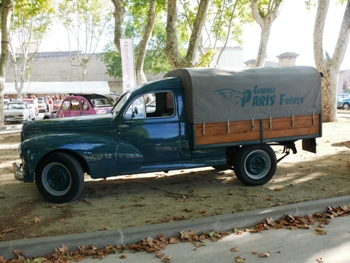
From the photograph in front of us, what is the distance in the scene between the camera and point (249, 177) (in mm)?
7414

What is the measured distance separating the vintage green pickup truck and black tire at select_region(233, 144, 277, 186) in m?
0.02

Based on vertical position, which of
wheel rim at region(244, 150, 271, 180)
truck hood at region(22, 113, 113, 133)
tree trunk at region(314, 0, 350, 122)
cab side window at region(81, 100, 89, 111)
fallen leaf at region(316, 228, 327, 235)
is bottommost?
fallen leaf at region(316, 228, 327, 235)

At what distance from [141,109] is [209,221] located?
2450 mm

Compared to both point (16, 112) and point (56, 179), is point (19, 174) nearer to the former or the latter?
point (56, 179)

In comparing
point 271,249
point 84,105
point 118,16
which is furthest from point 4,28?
point 271,249

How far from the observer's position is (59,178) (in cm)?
660

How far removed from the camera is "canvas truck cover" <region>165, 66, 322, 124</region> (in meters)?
6.98

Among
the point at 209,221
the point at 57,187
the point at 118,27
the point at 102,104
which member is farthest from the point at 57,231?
the point at 118,27

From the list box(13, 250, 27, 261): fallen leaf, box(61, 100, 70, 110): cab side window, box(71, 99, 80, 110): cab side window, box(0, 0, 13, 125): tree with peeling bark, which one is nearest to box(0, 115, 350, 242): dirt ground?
box(13, 250, 27, 261): fallen leaf

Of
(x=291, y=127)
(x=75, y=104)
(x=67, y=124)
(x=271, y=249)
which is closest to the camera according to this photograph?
(x=271, y=249)

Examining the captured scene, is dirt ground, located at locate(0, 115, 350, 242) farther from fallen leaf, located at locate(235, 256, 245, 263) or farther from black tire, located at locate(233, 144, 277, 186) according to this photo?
fallen leaf, located at locate(235, 256, 245, 263)

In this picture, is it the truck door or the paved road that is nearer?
the paved road

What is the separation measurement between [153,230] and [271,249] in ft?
4.91

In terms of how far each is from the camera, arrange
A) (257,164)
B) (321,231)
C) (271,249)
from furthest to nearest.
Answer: (257,164)
(321,231)
(271,249)
